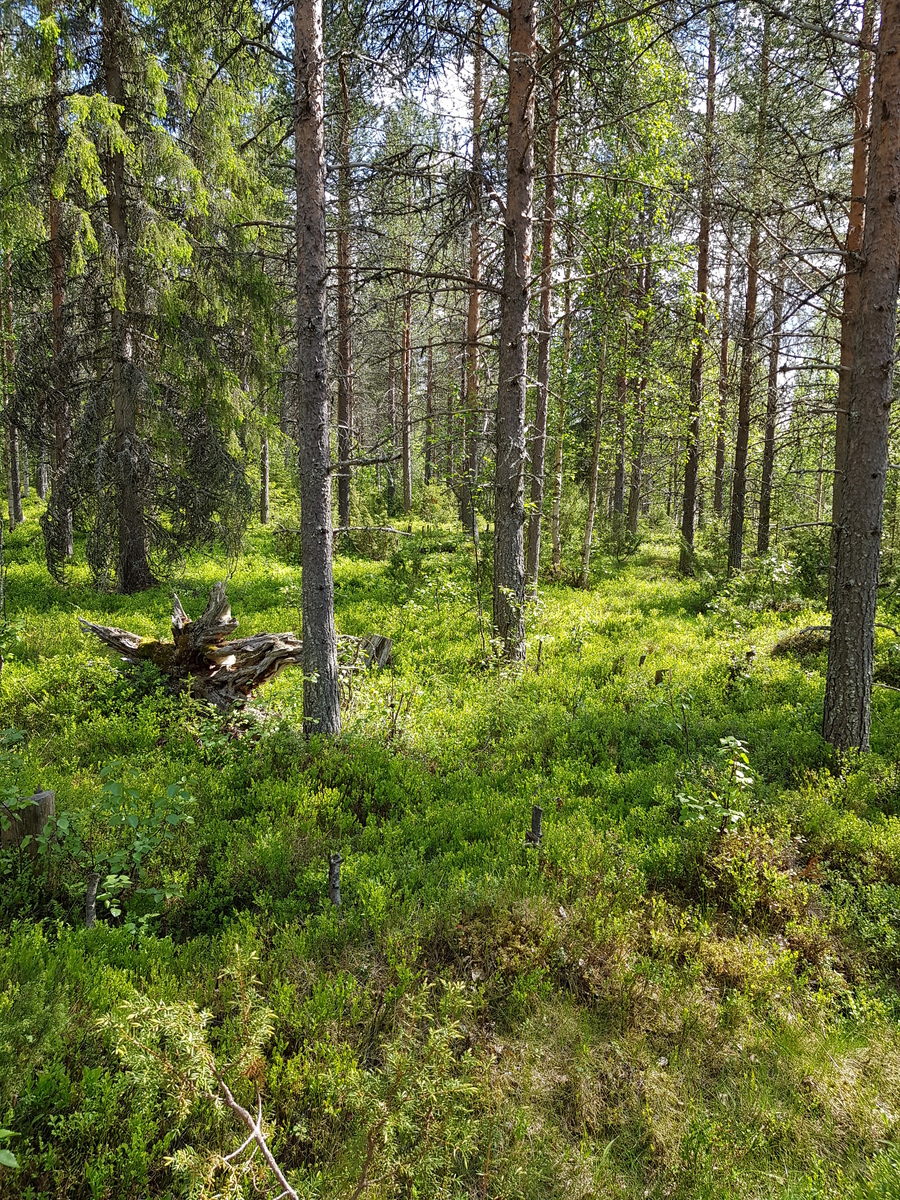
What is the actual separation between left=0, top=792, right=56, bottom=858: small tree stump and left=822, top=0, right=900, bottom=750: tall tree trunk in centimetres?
696

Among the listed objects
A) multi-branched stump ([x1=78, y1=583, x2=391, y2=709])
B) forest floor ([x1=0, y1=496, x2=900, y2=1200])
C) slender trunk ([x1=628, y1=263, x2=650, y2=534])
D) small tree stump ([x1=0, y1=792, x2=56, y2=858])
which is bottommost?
forest floor ([x1=0, y1=496, x2=900, y2=1200])

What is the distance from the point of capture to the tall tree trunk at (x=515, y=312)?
24.7 ft

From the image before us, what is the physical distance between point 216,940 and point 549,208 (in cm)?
1239

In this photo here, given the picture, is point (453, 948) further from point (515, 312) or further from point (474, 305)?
point (474, 305)

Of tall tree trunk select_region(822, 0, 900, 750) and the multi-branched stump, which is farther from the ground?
tall tree trunk select_region(822, 0, 900, 750)

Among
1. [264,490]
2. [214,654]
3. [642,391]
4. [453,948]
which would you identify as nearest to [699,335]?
[642,391]

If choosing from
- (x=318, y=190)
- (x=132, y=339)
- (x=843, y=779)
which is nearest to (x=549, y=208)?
(x=318, y=190)

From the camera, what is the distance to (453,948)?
12.8 ft

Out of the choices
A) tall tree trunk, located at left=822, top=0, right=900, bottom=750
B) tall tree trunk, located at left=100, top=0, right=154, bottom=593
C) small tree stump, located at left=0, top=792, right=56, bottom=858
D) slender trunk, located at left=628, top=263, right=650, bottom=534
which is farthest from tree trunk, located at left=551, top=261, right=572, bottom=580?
small tree stump, located at left=0, top=792, right=56, bottom=858

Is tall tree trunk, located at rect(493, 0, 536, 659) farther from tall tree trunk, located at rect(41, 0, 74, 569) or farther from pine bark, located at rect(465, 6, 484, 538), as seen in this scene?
tall tree trunk, located at rect(41, 0, 74, 569)

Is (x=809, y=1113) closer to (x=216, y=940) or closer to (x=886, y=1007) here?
(x=886, y=1007)

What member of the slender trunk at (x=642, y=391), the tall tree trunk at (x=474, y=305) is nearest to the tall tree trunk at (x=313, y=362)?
the tall tree trunk at (x=474, y=305)

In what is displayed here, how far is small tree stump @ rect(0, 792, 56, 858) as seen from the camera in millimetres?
4203

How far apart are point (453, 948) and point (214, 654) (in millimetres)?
4655
